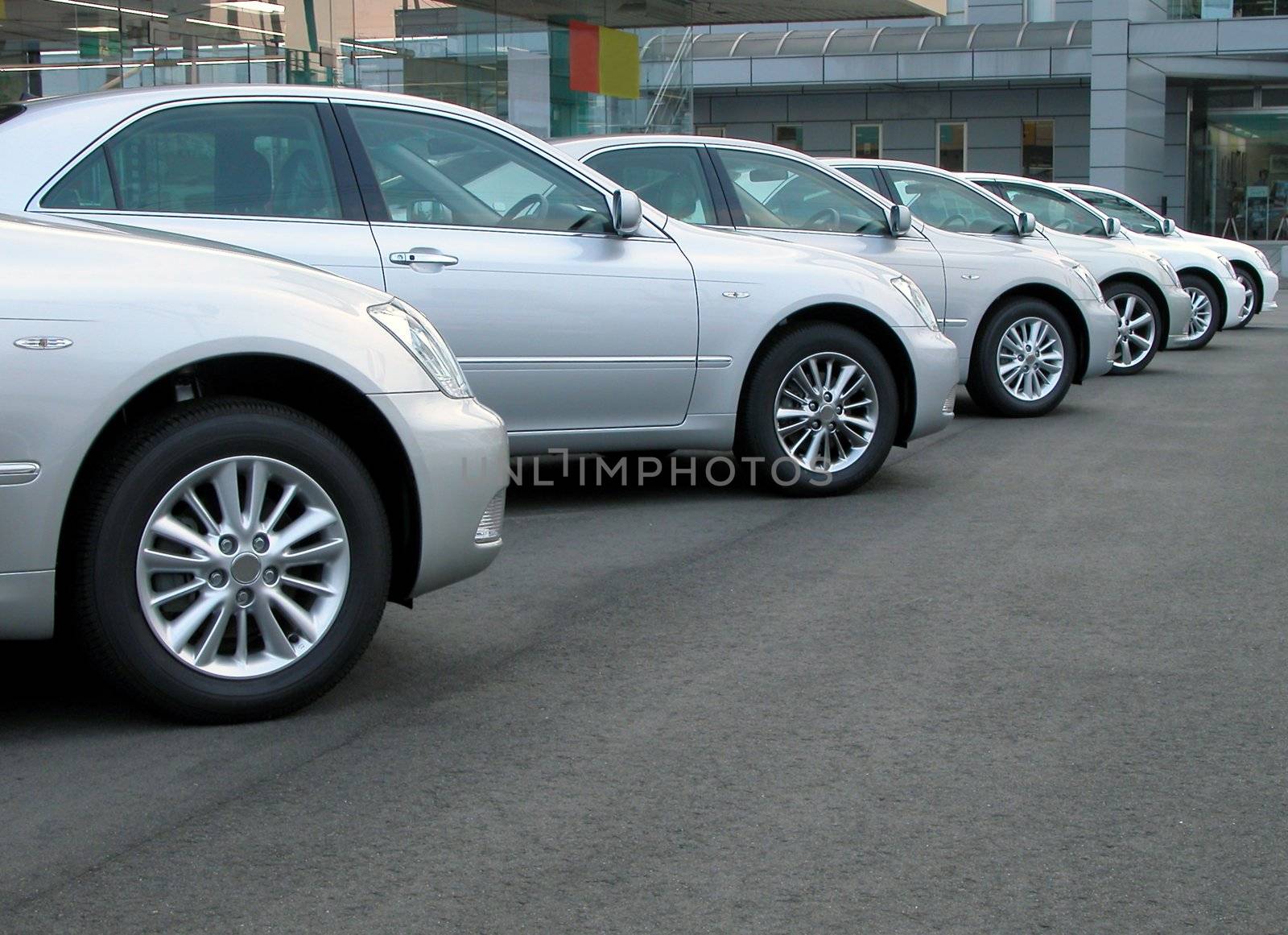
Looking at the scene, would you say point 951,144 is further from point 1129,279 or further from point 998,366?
point 998,366

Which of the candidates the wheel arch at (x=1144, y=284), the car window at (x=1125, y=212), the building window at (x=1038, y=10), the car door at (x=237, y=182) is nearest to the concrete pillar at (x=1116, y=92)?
the building window at (x=1038, y=10)

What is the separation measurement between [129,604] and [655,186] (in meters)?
5.19

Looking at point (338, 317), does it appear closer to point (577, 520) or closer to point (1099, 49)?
point (577, 520)

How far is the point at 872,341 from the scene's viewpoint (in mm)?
7754

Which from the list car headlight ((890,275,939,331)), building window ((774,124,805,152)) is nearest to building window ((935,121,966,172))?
building window ((774,124,805,152))

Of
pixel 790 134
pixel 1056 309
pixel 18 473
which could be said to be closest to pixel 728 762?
pixel 18 473

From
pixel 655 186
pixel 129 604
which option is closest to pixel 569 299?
pixel 655 186

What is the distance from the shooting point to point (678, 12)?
74.3ft

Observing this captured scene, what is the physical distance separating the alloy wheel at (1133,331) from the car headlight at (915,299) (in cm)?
616

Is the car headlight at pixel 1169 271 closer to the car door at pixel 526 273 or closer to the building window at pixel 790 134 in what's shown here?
the car door at pixel 526 273

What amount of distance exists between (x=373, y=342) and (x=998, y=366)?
7187mm

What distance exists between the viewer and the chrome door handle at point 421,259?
245 inches

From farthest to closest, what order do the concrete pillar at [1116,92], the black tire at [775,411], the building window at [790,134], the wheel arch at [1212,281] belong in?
the building window at [790,134] < the concrete pillar at [1116,92] < the wheel arch at [1212,281] < the black tire at [775,411]

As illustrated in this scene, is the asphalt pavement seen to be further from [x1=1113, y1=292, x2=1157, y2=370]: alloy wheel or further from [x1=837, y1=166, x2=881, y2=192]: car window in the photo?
[x1=1113, y1=292, x2=1157, y2=370]: alloy wheel
